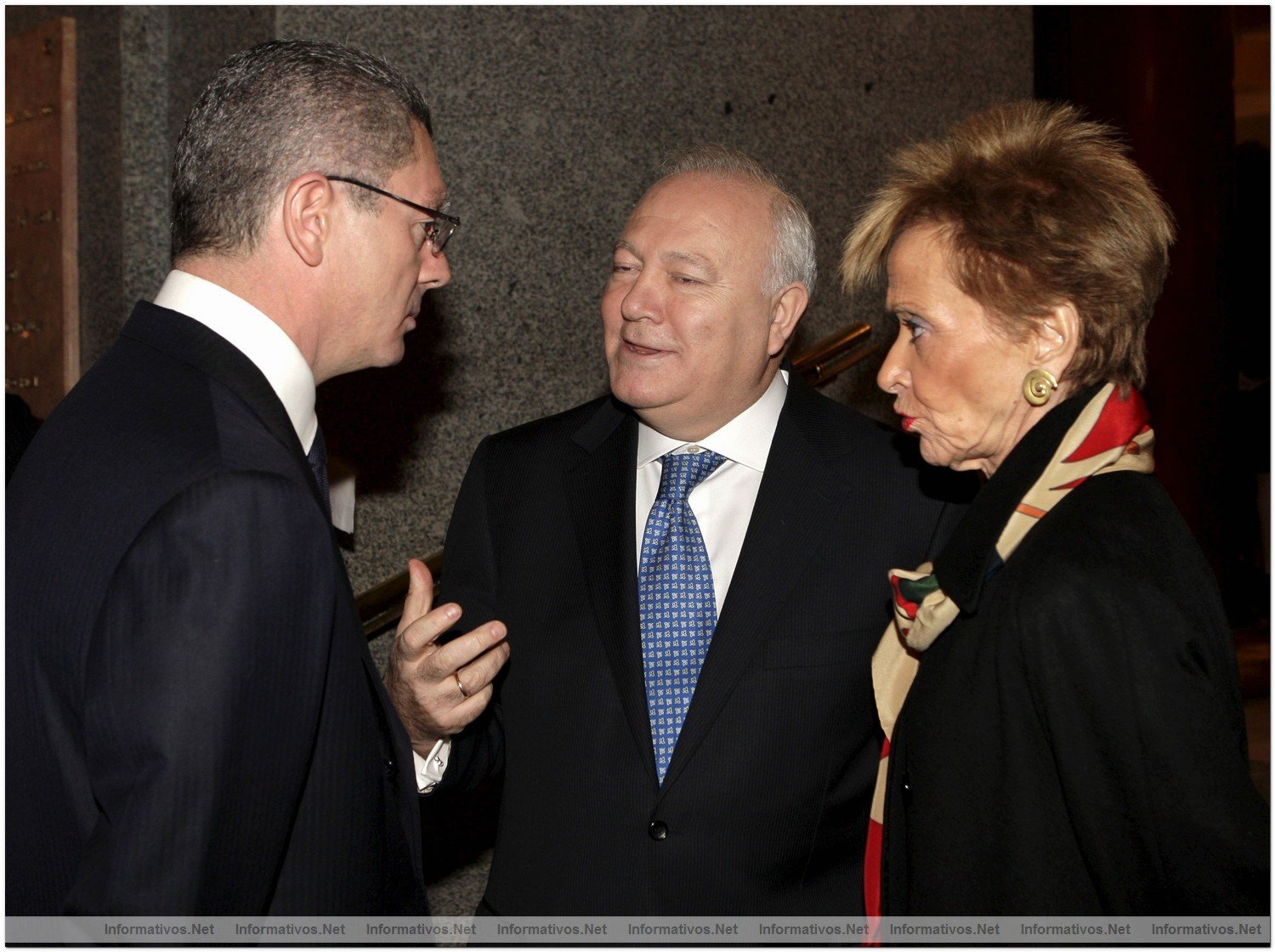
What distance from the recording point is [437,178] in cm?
166

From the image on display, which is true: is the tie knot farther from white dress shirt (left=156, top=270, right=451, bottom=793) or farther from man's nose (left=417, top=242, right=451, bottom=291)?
white dress shirt (left=156, top=270, right=451, bottom=793)

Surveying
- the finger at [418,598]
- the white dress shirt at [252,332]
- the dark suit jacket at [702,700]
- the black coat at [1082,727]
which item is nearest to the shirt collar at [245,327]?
the white dress shirt at [252,332]

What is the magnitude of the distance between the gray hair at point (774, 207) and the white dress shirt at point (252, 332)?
994 millimetres

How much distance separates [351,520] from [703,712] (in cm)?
100

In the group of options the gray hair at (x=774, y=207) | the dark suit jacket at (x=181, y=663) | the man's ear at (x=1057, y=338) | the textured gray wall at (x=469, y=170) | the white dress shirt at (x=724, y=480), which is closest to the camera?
the dark suit jacket at (x=181, y=663)

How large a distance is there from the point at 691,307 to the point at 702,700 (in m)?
0.73

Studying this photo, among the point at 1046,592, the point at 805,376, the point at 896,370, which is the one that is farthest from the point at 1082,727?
the point at 805,376

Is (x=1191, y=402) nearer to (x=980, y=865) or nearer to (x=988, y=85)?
(x=988, y=85)

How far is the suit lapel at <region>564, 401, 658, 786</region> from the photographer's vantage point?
188 cm

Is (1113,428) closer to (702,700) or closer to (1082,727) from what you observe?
(1082,727)

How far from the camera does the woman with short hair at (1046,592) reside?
1304 mm

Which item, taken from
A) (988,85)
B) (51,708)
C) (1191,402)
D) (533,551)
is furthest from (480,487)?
(1191,402)

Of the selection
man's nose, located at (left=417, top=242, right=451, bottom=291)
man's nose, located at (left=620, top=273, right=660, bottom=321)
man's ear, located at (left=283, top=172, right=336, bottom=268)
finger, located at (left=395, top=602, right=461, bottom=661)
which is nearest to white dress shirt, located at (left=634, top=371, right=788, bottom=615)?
man's nose, located at (left=620, top=273, right=660, bottom=321)

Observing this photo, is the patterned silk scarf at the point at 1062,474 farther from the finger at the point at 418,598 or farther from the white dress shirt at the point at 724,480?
the finger at the point at 418,598
